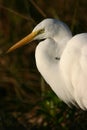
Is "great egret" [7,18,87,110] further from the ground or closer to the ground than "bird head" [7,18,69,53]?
closer to the ground

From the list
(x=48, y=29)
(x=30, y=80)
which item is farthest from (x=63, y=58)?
(x=30, y=80)

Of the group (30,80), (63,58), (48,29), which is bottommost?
(30,80)

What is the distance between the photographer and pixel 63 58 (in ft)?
13.9

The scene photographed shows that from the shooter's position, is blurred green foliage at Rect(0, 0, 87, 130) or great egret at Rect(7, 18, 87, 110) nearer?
great egret at Rect(7, 18, 87, 110)

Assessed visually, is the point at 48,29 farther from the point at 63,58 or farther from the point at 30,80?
the point at 30,80

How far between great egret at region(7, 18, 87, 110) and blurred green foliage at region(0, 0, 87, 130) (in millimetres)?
501

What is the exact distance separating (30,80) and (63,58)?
2291 millimetres

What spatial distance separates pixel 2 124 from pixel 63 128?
49cm

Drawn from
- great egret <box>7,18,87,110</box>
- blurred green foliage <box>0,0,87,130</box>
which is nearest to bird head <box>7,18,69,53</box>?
great egret <box>7,18,87,110</box>

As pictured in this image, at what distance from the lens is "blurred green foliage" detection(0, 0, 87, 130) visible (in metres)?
4.98

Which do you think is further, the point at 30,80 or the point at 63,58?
the point at 30,80

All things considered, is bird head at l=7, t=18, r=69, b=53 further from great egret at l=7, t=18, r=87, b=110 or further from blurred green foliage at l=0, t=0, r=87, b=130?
blurred green foliage at l=0, t=0, r=87, b=130

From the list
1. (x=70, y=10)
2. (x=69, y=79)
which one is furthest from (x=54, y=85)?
(x=70, y=10)

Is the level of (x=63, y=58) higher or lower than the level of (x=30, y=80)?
higher
